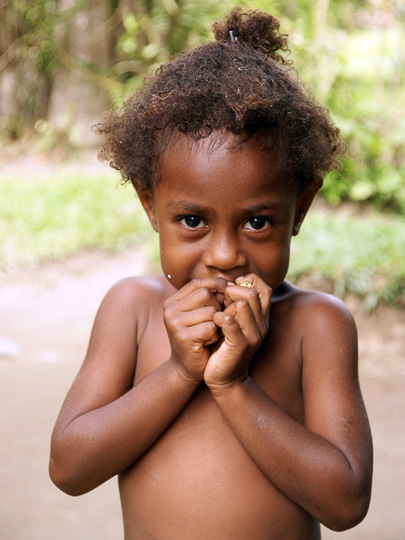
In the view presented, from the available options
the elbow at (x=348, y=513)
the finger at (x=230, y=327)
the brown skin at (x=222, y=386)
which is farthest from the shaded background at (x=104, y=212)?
the elbow at (x=348, y=513)

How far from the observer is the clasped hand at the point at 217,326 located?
1458mm

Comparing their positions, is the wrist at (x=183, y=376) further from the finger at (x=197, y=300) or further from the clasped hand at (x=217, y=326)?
the finger at (x=197, y=300)

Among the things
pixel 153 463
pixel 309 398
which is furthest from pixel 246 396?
pixel 153 463

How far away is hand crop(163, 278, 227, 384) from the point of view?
1479mm

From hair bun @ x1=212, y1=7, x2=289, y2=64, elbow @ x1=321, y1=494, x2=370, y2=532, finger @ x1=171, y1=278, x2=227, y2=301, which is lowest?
elbow @ x1=321, y1=494, x2=370, y2=532

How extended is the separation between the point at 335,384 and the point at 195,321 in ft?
1.26

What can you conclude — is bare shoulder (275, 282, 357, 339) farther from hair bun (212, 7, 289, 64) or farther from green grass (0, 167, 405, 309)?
green grass (0, 167, 405, 309)

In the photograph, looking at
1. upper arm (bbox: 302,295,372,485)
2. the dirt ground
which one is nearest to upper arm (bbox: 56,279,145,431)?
upper arm (bbox: 302,295,372,485)

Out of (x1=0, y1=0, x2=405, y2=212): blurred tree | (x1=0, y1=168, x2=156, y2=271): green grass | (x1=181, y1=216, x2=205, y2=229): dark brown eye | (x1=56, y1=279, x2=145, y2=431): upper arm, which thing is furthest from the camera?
(x1=0, y1=0, x2=405, y2=212): blurred tree

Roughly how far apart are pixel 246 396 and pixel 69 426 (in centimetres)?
43

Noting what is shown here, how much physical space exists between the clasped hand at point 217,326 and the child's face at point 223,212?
0.20 ft

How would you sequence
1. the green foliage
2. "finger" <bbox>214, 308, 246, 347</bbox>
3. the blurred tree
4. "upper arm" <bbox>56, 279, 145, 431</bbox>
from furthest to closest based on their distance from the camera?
the blurred tree < the green foliage < "upper arm" <bbox>56, 279, 145, 431</bbox> < "finger" <bbox>214, 308, 246, 347</bbox>

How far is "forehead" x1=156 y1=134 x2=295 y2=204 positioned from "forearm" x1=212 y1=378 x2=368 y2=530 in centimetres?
41

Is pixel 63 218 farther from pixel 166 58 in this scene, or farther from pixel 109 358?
pixel 109 358
